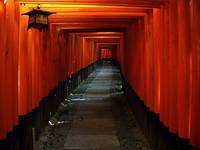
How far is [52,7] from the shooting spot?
1095 centimetres

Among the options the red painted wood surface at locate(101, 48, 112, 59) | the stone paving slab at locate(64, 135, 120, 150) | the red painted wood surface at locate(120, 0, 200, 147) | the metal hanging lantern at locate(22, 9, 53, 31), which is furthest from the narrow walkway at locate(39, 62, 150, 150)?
the red painted wood surface at locate(101, 48, 112, 59)

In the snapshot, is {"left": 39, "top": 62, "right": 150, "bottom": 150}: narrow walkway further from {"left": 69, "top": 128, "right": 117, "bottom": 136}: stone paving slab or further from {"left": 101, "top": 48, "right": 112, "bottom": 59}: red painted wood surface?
{"left": 101, "top": 48, "right": 112, "bottom": 59}: red painted wood surface

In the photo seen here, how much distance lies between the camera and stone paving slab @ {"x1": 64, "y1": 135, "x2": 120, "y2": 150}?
10888 mm

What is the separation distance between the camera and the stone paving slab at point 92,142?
10.9 meters

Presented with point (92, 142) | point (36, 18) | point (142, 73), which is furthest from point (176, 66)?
point (142, 73)

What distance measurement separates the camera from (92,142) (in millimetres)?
11477

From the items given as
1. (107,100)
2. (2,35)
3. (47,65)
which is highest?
(2,35)

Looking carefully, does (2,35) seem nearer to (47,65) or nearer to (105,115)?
(47,65)

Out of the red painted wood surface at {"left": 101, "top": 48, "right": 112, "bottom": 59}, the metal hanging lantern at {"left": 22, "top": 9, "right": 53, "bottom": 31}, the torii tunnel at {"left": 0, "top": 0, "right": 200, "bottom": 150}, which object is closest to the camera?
the torii tunnel at {"left": 0, "top": 0, "right": 200, "bottom": 150}

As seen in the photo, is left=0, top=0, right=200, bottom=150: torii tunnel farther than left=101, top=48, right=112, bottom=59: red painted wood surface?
No

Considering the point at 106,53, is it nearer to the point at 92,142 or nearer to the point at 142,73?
the point at 142,73

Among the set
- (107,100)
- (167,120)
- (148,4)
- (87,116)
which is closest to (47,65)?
(87,116)

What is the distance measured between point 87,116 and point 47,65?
3.42 metres

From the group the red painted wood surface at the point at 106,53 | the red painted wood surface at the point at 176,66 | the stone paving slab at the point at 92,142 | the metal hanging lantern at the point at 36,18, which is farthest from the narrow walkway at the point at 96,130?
the red painted wood surface at the point at 106,53
